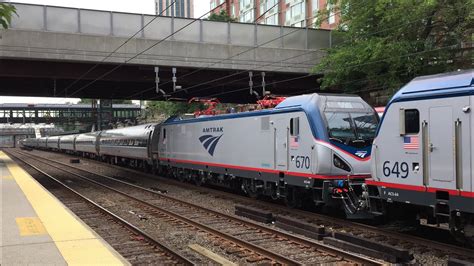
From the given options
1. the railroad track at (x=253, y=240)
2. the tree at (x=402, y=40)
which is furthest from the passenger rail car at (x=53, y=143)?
the railroad track at (x=253, y=240)

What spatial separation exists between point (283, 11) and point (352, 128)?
5063 centimetres

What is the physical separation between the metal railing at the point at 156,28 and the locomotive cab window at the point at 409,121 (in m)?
16.4

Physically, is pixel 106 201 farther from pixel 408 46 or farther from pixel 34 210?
pixel 408 46

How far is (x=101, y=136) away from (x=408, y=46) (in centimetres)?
2969

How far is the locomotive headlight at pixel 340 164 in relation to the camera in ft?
39.7

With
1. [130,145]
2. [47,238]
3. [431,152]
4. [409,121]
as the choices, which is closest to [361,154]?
[409,121]

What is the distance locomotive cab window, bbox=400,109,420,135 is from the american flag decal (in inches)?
4.4

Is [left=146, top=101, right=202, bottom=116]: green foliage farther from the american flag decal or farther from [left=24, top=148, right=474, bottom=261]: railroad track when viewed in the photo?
the american flag decal

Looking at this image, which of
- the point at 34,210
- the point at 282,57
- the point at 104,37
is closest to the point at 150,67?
the point at 104,37

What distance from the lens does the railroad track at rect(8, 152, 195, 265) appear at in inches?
347

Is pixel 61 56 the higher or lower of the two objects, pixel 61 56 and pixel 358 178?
the higher

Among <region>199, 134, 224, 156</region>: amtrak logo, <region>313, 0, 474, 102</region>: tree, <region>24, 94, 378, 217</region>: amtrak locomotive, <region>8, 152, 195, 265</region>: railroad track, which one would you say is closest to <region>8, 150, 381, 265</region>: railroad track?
<region>8, 152, 195, 265</region>: railroad track

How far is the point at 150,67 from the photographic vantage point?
24281 mm

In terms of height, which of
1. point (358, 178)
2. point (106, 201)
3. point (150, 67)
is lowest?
point (106, 201)
